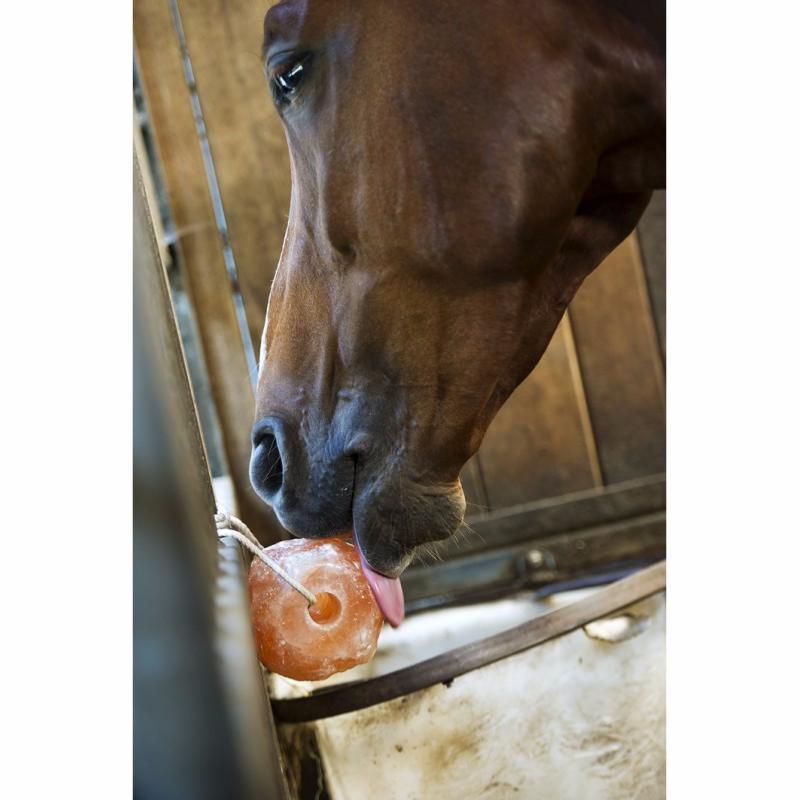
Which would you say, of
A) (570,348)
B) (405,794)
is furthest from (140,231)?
(570,348)

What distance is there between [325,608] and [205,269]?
3.05 ft

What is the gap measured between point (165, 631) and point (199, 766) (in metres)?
0.04

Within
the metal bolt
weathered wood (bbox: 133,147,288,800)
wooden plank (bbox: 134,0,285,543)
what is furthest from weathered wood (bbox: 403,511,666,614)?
weathered wood (bbox: 133,147,288,800)

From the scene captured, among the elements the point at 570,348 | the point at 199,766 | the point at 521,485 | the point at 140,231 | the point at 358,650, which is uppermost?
the point at 140,231

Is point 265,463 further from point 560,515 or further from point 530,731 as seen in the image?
point 560,515

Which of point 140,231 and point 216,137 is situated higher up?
point 140,231

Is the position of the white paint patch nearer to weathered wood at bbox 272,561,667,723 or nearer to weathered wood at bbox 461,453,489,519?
weathered wood at bbox 272,561,667,723

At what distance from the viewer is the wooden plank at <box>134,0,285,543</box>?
4.02 ft

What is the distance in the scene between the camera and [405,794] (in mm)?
735

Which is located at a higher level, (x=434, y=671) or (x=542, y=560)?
(x=434, y=671)

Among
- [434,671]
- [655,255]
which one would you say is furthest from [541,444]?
[434,671]

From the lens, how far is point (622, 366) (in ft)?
4.66

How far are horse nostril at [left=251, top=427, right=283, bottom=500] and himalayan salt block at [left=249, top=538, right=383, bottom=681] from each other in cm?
10
